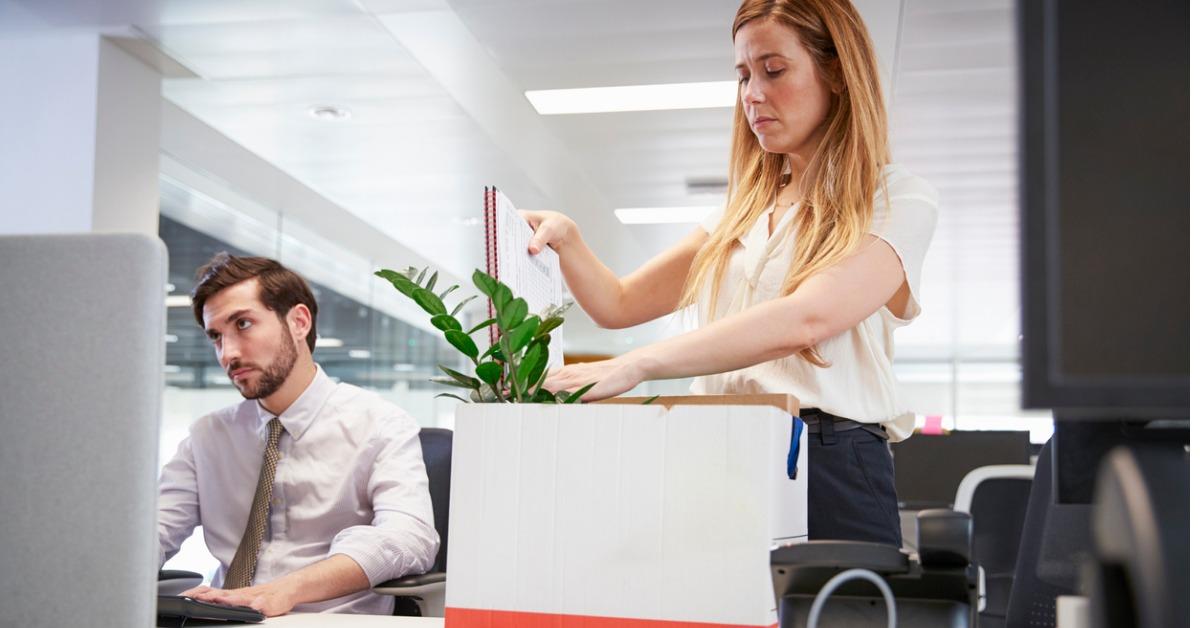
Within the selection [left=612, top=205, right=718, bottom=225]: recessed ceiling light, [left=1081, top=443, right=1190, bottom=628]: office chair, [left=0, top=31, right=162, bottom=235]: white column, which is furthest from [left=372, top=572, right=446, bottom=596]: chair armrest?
[left=612, top=205, right=718, bottom=225]: recessed ceiling light

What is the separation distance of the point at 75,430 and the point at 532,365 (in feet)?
1.14

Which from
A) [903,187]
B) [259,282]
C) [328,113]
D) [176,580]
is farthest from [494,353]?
[328,113]

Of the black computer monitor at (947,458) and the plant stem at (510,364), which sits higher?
the plant stem at (510,364)

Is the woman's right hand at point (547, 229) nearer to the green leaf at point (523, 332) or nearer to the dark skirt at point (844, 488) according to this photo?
the green leaf at point (523, 332)

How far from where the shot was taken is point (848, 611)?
32.9 inches

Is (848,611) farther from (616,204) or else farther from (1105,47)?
(616,204)

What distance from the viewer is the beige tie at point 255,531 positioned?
5.85 ft

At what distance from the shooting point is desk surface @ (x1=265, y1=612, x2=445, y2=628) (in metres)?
1.12

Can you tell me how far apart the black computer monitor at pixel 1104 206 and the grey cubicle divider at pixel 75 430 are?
58 centimetres

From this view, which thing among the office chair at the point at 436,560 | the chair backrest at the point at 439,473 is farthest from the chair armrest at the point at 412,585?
the chair backrest at the point at 439,473

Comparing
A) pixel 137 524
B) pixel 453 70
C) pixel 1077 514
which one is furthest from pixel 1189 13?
pixel 453 70

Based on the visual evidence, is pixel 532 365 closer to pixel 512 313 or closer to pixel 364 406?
pixel 512 313

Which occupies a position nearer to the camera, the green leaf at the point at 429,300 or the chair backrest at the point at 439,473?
the green leaf at the point at 429,300

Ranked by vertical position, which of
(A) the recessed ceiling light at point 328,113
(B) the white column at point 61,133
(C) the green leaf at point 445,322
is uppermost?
(A) the recessed ceiling light at point 328,113
